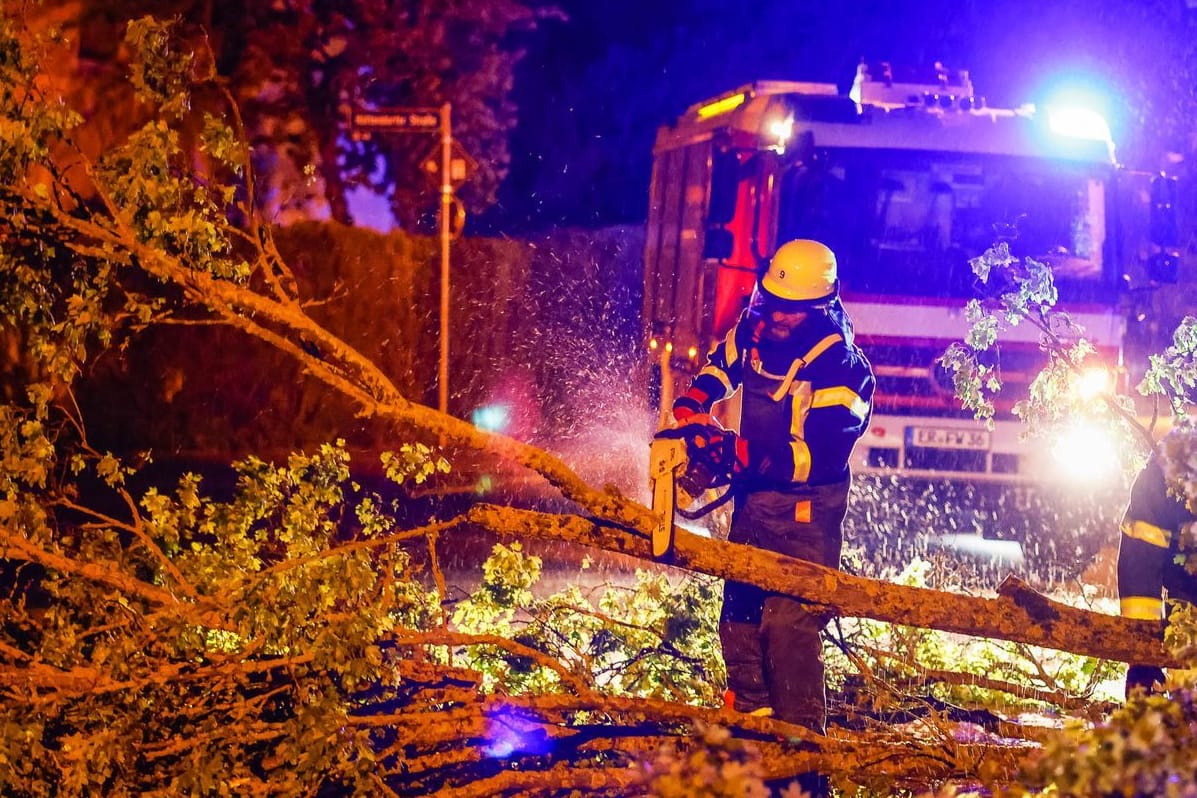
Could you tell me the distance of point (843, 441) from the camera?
13.3 feet

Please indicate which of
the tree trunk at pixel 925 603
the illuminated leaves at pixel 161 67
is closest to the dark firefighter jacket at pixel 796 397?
the tree trunk at pixel 925 603

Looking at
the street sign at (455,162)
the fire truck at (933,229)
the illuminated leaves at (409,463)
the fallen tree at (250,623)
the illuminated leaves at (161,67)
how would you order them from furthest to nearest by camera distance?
the street sign at (455,162), the fire truck at (933,229), the illuminated leaves at (409,463), the illuminated leaves at (161,67), the fallen tree at (250,623)

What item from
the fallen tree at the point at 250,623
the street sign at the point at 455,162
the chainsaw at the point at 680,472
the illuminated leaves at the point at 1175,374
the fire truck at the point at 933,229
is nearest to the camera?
the fallen tree at the point at 250,623

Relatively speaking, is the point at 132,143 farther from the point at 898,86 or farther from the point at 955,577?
the point at 898,86

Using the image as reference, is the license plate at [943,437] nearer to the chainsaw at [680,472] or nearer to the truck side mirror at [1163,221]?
the truck side mirror at [1163,221]

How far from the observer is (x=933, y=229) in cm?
705

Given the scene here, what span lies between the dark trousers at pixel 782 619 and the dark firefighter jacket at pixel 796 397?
0.08m

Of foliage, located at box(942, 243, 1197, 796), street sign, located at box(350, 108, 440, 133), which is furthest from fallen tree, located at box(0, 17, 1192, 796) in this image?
street sign, located at box(350, 108, 440, 133)

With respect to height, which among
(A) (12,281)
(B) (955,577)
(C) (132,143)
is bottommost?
(B) (955,577)

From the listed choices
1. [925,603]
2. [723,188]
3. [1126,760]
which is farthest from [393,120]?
[1126,760]

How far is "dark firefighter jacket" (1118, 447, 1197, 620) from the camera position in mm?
4078

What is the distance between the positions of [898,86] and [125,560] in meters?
6.07

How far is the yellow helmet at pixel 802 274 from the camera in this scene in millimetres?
4254

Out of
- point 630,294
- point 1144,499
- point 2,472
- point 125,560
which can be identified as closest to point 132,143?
point 2,472
